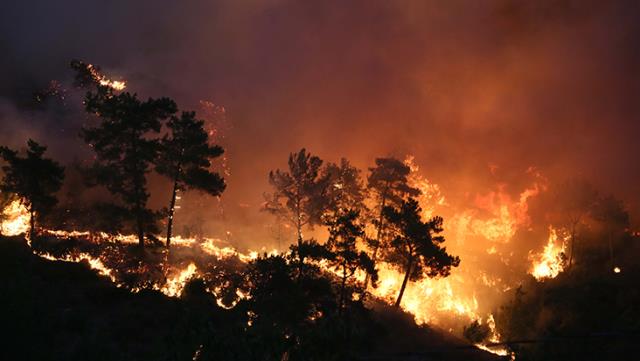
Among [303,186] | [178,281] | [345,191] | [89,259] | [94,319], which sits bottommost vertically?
[94,319]

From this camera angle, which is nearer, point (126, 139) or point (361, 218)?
point (126, 139)

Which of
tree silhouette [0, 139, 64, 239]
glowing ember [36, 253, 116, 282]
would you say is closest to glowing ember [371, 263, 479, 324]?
glowing ember [36, 253, 116, 282]

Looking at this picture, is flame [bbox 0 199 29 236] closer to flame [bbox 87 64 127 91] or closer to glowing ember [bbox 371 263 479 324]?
glowing ember [bbox 371 263 479 324]

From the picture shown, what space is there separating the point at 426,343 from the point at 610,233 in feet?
113

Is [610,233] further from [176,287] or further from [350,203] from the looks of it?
[176,287]

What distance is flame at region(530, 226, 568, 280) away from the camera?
55.9m

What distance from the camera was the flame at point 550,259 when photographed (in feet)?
184

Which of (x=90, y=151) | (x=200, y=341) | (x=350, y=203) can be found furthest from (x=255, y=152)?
(x=200, y=341)

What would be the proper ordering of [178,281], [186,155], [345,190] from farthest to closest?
[345,190], [186,155], [178,281]

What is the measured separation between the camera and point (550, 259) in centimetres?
5897

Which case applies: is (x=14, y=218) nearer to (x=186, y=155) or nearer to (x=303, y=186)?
(x=186, y=155)

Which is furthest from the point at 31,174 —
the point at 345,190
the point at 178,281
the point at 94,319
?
the point at 345,190

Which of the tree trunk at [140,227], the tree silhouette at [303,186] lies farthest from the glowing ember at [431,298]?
the tree trunk at [140,227]

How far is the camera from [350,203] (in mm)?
48156
